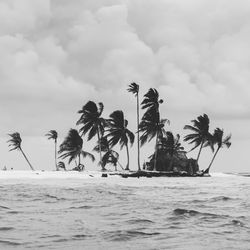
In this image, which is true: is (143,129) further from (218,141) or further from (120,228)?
(120,228)

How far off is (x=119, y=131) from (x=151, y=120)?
4727mm

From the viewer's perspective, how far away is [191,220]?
1086 centimetres

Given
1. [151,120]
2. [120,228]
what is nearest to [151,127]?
[151,120]

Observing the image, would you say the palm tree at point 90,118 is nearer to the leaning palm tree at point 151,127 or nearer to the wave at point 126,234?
the leaning palm tree at point 151,127

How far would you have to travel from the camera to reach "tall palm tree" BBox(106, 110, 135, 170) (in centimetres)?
5984

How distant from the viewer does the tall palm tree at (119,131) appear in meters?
59.8

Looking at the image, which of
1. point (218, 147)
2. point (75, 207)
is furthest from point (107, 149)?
point (75, 207)

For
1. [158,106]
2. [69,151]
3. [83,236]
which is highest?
[158,106]

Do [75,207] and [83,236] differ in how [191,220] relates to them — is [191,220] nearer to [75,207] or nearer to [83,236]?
[83,236]

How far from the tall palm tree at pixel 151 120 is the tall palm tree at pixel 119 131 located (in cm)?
226

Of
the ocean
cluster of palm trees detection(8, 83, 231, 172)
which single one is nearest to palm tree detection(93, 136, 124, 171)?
cluster of palm trees detection(8, 83, 231, 172)

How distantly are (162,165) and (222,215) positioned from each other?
50959 millimetres

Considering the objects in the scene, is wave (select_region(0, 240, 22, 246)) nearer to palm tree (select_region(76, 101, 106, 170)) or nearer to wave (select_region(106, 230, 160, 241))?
wave (select_region(106, 230, 160, 241))

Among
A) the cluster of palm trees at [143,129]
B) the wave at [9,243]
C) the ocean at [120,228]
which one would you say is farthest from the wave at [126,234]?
the cluster of palm trees at [143,129]
